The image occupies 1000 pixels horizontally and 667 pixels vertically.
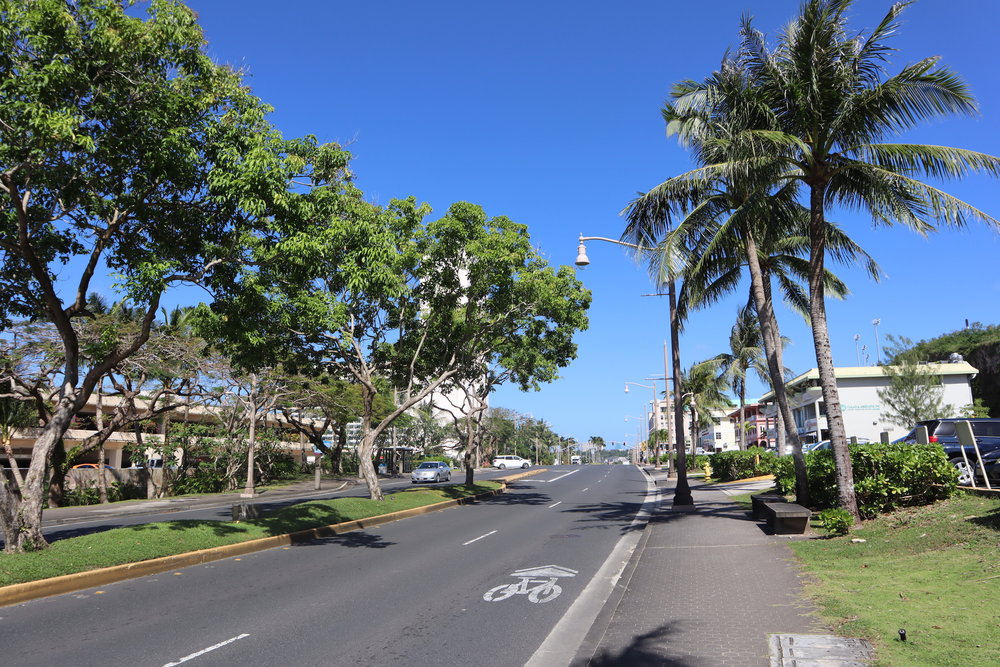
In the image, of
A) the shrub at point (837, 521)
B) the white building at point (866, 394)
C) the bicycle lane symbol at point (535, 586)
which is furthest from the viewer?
the white building at point (866, 394)

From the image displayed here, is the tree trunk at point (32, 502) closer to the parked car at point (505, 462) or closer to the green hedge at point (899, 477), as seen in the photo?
the green hedge at point (899, 477)

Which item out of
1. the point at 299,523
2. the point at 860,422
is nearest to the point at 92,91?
the point at 299,523

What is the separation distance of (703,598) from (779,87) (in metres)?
10.6

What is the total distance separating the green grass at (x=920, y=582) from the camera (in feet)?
18.7

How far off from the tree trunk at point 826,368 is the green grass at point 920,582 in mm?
773

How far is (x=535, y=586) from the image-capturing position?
10.0m

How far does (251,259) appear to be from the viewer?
13.2 m

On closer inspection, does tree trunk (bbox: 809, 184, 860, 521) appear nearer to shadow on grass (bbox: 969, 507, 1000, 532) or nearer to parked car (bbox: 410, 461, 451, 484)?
shadow on grass (bbox: 969, 507, 1000, 532)

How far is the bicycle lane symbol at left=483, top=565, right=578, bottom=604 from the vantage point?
9.27 meters

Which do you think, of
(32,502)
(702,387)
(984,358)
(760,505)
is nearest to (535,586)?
(32,502)

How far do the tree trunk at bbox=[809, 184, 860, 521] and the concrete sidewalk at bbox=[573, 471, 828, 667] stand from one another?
1.51 metres

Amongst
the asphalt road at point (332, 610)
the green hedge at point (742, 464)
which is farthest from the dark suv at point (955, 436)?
the green hedge at point (742, 464)

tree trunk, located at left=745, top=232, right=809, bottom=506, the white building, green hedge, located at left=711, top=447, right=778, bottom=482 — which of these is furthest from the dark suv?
the white building

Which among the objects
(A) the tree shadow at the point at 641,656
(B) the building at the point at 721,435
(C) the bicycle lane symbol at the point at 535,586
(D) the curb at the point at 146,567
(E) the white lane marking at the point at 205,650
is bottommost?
(C) the bicycle lane symbol at the point at 535,586
